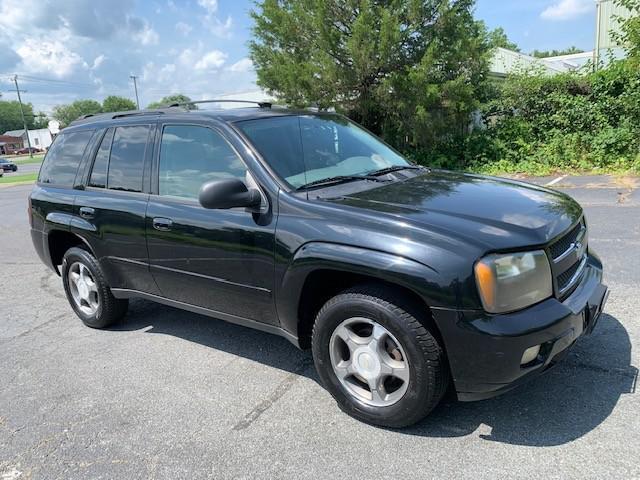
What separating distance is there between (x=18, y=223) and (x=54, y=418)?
990cm

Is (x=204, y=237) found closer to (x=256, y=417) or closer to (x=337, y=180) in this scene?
(x=337, y=180)

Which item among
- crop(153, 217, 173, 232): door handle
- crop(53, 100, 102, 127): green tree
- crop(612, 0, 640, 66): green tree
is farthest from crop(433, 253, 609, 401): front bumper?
crop(53, 100, 102, 127): green tree

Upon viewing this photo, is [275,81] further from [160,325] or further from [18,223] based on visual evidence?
[160,325]

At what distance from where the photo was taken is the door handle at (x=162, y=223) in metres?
3.79

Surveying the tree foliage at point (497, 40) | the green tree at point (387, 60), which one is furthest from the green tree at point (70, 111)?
the green tree at point (387, 60)

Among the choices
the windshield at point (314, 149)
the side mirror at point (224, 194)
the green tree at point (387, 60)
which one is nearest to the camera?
the side mirror at point (224, 194)

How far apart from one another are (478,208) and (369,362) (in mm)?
1077

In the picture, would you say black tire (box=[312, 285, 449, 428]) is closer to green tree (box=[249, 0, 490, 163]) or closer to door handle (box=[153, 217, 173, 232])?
door handle (box=[153, 217, 173, 232])

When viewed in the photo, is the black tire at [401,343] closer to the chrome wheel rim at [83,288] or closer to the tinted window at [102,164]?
the tinted window at [102,164]

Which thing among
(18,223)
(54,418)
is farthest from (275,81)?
(54,418)

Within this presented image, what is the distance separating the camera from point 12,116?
14000 centimetres

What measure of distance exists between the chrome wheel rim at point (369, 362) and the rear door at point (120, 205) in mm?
1759

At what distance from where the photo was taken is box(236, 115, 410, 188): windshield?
354 centimetres

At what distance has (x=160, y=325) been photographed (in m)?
4.89
